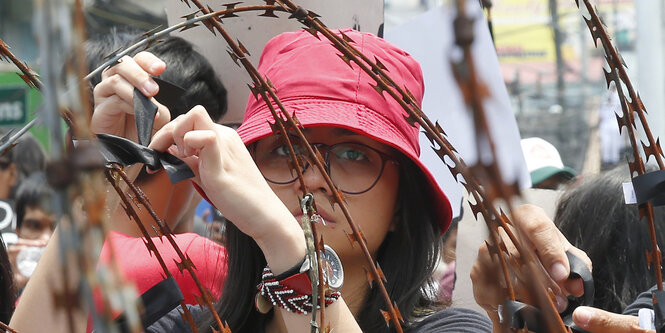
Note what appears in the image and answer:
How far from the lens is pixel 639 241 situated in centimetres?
151

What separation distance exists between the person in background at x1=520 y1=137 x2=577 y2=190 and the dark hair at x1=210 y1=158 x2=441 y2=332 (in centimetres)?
135

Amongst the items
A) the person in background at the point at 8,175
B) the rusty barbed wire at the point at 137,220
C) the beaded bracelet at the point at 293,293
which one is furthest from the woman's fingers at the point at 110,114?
the person in background at the point at 8,175

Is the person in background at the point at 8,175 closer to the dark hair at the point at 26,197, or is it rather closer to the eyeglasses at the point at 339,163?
the dark hair at the point at 26,197

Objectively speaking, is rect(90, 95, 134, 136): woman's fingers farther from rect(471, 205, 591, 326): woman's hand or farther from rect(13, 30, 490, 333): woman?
rect(471, 205, 591, 326): woman's hand

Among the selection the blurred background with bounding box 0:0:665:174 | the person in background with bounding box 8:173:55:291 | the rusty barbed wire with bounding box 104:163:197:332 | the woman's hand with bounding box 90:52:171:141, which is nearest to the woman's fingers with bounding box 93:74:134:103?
the woman's hand with bounding box 90:52:171:141

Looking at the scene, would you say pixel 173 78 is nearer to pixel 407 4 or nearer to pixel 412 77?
pixel 412 77

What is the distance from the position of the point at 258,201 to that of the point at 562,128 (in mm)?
11775

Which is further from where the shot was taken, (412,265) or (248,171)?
(412,265)

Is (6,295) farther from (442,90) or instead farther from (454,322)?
(442,90)

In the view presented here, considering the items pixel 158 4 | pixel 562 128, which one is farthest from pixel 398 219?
pixel 562 128

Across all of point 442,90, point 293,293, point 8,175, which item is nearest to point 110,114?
point 293,293

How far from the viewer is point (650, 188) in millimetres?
810

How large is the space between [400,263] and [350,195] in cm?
16

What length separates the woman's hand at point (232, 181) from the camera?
2.87ft
